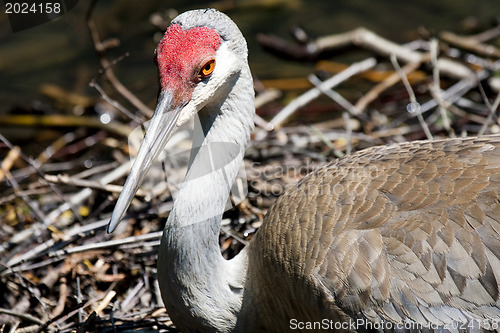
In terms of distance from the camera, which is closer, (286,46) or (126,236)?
(126,236)

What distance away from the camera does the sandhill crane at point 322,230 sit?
2547 millimetres

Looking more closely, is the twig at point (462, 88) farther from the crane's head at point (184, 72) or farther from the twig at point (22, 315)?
the twig at point (22, 315)

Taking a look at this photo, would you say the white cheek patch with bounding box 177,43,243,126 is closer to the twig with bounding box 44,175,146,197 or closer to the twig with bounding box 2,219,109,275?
the twig with bounding box 44,175,146,197

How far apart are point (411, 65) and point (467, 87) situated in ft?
1.90

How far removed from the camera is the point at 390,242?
2.62m

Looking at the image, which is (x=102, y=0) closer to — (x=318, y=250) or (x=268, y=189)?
(x=268, y=189)

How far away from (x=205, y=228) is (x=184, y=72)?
72cm

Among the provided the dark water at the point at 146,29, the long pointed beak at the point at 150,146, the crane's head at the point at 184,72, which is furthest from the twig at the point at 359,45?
the long pointed beak at the point at 150,146

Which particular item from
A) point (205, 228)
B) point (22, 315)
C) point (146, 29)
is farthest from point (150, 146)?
point (146, 29)

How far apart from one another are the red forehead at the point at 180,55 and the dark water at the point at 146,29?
170 inches

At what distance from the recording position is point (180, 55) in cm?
260

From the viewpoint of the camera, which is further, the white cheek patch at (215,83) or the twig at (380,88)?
the twig at (380,88)

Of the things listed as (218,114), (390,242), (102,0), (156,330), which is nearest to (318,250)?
(390,242)

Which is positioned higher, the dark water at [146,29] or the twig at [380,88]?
the dark water at [146,29]
